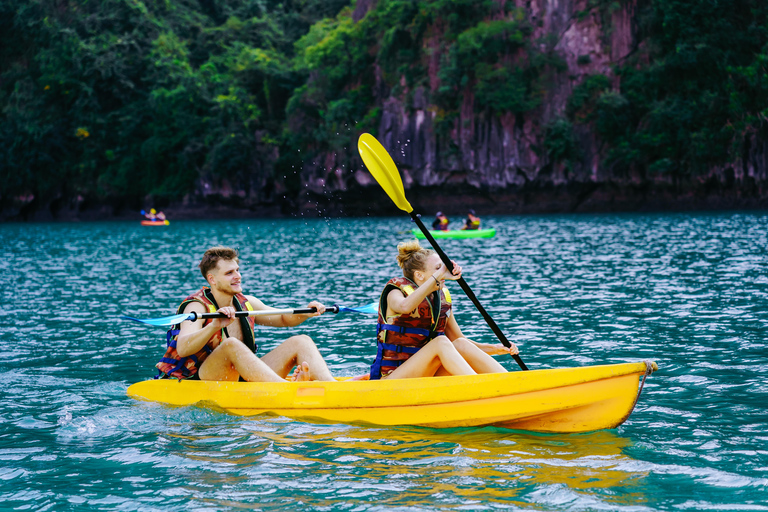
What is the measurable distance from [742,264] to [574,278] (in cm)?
362

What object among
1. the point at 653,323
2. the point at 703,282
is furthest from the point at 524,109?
the point at 653,323

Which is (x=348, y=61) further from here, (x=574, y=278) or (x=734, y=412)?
(x=734, y=412)

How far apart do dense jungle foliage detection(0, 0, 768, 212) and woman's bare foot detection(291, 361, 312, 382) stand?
38145mm

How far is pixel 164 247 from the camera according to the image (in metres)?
24.6

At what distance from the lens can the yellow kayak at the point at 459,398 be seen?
500 cm

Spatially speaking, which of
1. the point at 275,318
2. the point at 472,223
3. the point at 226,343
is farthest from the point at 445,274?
the point at 472,223

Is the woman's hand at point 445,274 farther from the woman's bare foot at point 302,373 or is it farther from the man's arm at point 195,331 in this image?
the man's arm at point 195,331

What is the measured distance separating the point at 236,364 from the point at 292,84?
161 ft

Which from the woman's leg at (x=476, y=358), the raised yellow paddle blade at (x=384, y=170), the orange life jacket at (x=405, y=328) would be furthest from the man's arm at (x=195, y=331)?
the raised yellow paddle blade at (x=384, y=170)

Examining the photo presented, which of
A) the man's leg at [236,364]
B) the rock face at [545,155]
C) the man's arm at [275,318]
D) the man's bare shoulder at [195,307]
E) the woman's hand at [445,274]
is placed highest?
the rock face at [545,155]

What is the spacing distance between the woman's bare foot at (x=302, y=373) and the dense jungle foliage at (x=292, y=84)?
38.1 m

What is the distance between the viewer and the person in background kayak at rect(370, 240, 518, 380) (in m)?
5.37

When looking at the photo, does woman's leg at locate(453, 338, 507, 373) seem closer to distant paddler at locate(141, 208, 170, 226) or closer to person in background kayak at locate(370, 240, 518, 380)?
person in background kayak at locate(370, 240, 518, 380)

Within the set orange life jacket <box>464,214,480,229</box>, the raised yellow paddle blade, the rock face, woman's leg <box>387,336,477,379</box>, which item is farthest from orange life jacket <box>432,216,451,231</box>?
woman's leg <box>387,336,477,379</box>
